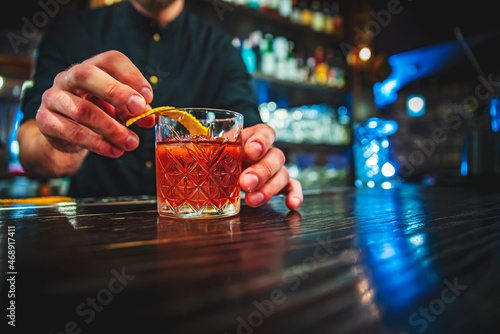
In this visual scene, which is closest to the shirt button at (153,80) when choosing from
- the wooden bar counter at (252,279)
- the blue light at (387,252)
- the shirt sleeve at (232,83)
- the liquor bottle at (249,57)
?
the shirt sleeve at (232,83)

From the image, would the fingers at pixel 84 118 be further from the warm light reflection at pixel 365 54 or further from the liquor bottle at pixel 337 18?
the liquor bottle at pixel 337 18

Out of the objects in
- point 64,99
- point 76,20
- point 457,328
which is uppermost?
point 76,20

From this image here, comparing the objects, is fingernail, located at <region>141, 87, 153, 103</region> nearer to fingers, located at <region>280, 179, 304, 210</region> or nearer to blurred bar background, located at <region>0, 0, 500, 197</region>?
fingers, located at <region>280, 179, 304, 210</region>

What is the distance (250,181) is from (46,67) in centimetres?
127

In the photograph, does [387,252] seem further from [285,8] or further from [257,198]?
[285,8]

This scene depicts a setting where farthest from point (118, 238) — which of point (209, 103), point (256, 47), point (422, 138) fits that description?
point (422, 138)

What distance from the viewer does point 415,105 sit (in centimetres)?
371

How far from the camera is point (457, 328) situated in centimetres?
20

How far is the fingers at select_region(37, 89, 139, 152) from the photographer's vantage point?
2.31 ft

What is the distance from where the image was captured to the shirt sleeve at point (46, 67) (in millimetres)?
1254

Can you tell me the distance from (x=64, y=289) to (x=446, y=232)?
481 mm

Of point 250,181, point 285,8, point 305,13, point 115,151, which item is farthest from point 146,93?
point 305,13

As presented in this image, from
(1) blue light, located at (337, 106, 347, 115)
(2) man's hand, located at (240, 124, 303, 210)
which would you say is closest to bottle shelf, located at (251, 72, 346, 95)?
(1) blue light, located at (337, 106, 347, 115)

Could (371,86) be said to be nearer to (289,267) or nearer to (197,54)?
(197,54)
